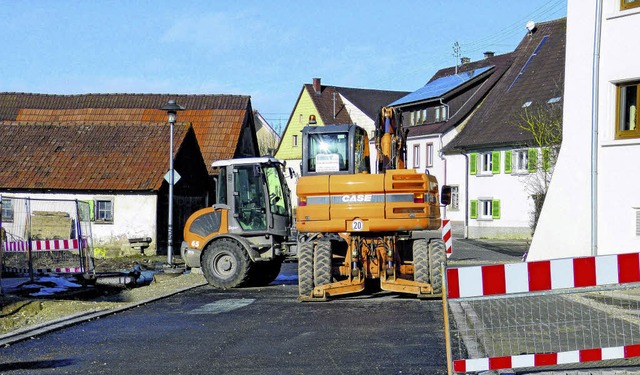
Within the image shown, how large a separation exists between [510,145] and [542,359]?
4306 centimetres

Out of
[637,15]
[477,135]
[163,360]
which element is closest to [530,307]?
[163,360]

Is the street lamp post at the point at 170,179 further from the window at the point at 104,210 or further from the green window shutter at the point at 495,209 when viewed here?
the green window shutter at the point at 495,209

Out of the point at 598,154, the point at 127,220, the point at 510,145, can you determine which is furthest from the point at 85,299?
the point at 510,145

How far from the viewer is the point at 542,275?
28.6 feet

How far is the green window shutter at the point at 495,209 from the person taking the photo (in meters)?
52.3

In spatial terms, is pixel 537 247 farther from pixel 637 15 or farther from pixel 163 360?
pixel 163 360

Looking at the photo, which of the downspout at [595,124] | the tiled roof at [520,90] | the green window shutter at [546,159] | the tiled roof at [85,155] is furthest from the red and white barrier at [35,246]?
the tiled roof at [520,90]

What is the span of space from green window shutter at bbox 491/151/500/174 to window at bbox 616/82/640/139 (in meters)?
31.6

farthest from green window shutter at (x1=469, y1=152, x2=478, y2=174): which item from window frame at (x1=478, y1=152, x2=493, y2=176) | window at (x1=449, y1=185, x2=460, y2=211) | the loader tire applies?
the loader tire

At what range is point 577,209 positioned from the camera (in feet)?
71.9

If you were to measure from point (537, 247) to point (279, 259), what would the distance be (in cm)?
603

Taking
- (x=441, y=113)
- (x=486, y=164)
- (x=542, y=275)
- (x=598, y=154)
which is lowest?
(x=542, y=275)

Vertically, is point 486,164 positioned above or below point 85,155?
below

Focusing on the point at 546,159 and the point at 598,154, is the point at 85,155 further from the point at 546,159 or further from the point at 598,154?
the point at 598,154
